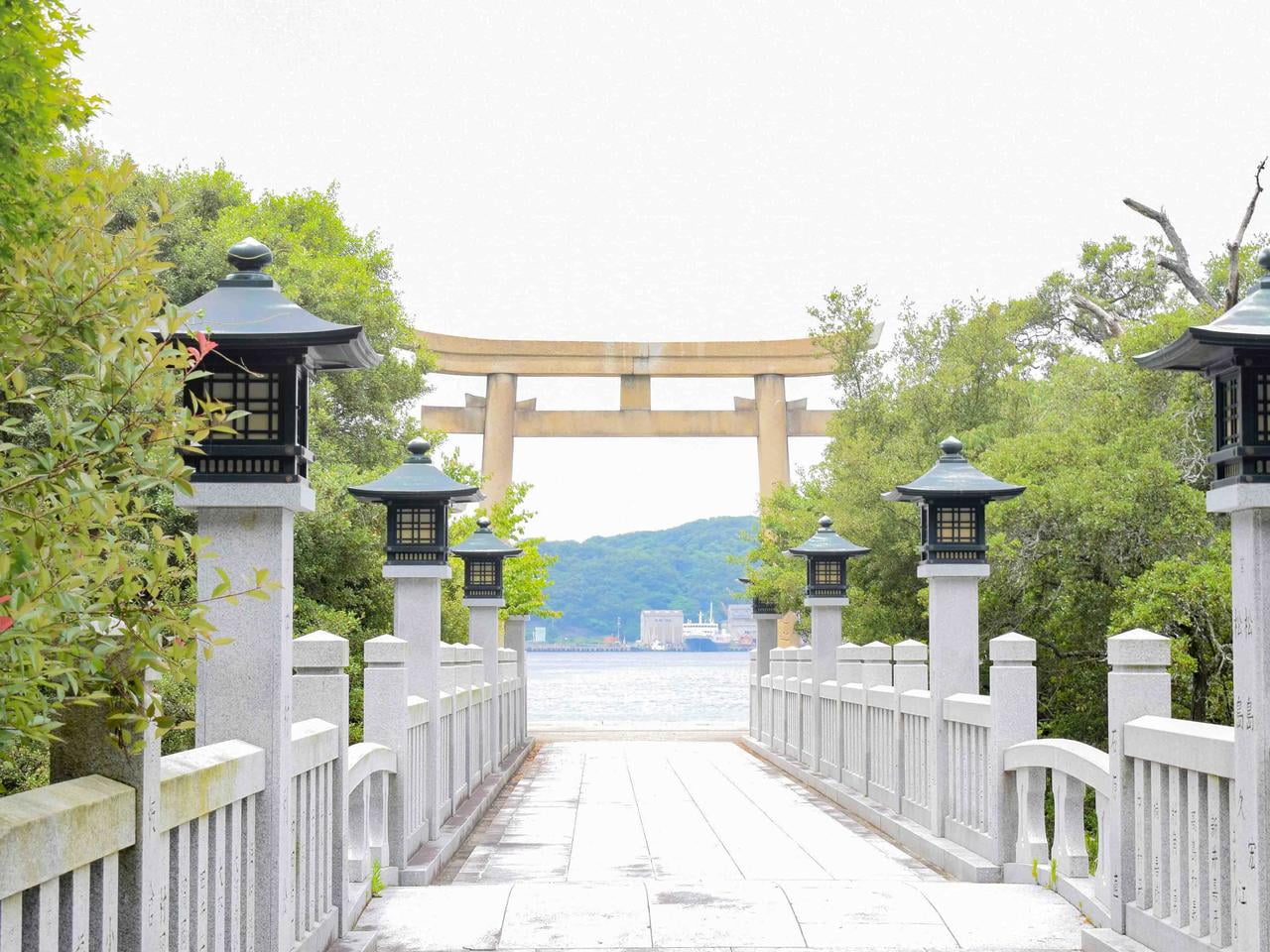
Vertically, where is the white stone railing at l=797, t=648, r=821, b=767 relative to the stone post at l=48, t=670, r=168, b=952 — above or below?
below

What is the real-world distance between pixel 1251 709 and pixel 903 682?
573cm

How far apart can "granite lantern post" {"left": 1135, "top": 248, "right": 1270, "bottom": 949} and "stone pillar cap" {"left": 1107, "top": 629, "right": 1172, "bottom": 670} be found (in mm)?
894

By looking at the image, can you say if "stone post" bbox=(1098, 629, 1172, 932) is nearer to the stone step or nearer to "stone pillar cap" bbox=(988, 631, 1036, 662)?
the stone step

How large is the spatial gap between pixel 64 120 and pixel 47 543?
4.87m

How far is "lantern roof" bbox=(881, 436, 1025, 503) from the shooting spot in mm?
9562

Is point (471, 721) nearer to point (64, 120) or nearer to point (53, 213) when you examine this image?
point (64, 120)

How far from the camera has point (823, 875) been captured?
8320 mm

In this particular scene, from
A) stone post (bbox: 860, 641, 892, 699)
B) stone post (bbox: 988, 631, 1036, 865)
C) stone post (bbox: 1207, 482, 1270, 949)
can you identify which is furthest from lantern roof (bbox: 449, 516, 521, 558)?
stone post (bbox: 1207, 482, 1270, 949)

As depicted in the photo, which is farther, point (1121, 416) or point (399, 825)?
point (1121, 416)

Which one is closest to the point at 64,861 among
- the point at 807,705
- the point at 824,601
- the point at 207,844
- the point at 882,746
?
the point at 207,844

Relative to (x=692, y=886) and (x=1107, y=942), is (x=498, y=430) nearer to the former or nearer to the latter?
(x=692, y=886)

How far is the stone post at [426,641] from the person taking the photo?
29.2 feet

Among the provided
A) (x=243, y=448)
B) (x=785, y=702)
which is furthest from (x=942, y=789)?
(x=785, y=702)

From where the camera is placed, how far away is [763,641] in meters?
22.7
